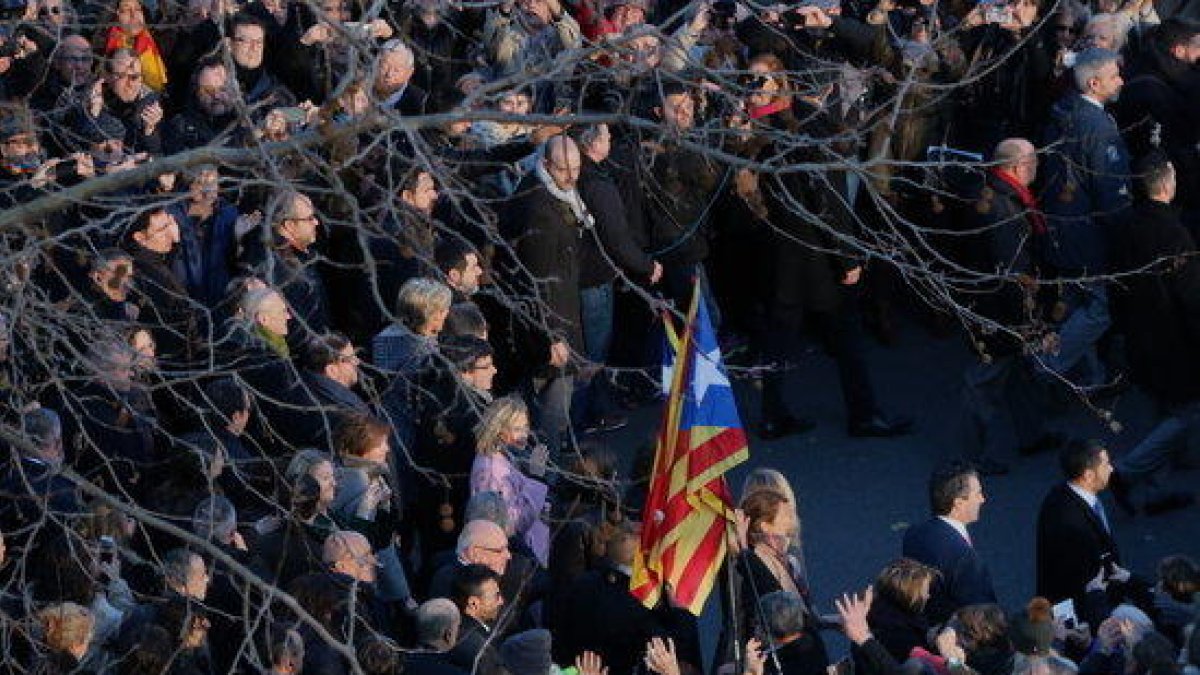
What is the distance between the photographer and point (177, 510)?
13094mm

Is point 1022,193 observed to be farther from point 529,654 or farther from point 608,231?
point 529,654

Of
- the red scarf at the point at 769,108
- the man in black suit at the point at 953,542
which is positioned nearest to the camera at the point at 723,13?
the red scarf at the point at 769,108

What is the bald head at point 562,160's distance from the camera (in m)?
15.5

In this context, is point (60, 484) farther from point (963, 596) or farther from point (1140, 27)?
point (1140, 27)

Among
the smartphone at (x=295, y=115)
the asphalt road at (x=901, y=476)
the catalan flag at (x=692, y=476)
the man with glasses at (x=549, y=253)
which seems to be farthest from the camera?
the asphalt road at (x=901, y=476)

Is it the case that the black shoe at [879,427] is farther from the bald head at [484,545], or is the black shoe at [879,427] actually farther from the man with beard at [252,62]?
the bald head at [484,545]

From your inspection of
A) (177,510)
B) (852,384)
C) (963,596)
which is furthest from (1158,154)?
(177,510)

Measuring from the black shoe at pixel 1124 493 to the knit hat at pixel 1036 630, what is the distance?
4153 mm

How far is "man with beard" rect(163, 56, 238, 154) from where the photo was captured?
1722cm

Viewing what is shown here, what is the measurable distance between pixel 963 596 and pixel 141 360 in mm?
4183

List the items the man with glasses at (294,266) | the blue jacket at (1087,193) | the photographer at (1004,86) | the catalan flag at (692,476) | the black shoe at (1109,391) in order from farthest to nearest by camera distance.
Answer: the photographer at (1004,86), the black shoe at (1109,391), the blue jacket at (1087,193), the man with glasses at (294,266), the catalan flag at (692,476)

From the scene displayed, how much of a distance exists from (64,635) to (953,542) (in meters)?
4.09

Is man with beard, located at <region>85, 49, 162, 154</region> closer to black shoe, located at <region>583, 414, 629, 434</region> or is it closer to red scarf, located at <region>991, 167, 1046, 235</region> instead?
black shoe, located at <region>583, 414, 629, 434</region>

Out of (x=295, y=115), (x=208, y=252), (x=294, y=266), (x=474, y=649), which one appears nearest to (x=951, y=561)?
(x=474, y=649)
